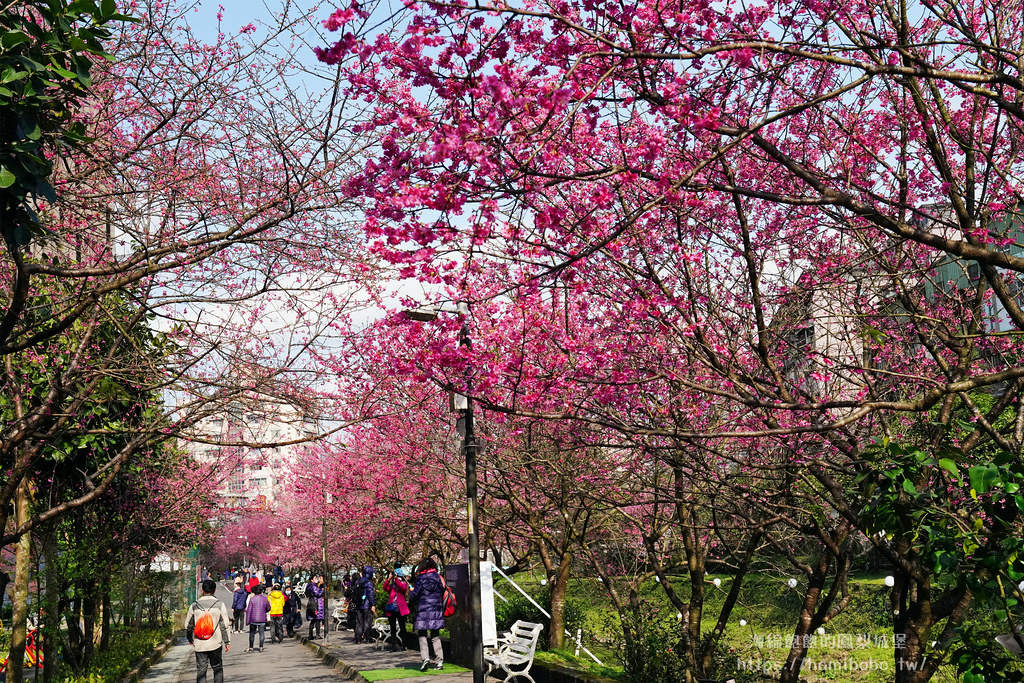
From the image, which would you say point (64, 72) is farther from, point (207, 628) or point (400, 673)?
point (400, 673)

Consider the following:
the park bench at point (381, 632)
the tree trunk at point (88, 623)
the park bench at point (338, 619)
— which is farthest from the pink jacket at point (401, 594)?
the park bench at point (338, 619)

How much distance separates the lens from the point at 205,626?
45.2 feet

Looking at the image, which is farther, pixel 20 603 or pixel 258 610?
pixel 258 610

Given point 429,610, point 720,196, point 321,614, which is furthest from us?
point 321,614

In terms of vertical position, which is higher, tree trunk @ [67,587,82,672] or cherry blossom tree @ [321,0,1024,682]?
cherry blossom tree @ [321,0,1024,682]

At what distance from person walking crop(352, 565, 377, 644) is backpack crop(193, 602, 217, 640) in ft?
35.5

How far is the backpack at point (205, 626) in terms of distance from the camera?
13742mm

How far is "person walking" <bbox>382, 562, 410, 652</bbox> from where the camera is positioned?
781 inches

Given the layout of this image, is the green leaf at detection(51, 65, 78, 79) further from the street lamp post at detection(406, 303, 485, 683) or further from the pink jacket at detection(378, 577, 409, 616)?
the pink jacket at detection(378, 577, 409, 616)

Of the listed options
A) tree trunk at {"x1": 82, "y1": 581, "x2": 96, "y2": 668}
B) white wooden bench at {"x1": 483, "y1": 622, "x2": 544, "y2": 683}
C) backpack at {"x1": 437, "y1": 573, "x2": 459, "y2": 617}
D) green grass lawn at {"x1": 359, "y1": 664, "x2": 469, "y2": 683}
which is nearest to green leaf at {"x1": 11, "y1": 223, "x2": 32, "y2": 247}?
white wooden bench at {"x1": 483, "y1": 622, "x2": 544, "y2": 683}

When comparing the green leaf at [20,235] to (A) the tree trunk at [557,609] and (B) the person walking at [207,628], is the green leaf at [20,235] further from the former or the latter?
(A) the tree trunk at [557,609]

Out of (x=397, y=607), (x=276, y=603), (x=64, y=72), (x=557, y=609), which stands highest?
(x=64, y=72)

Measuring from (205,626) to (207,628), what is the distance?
0.14 ft

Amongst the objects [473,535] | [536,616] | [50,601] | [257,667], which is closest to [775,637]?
[536,616]
